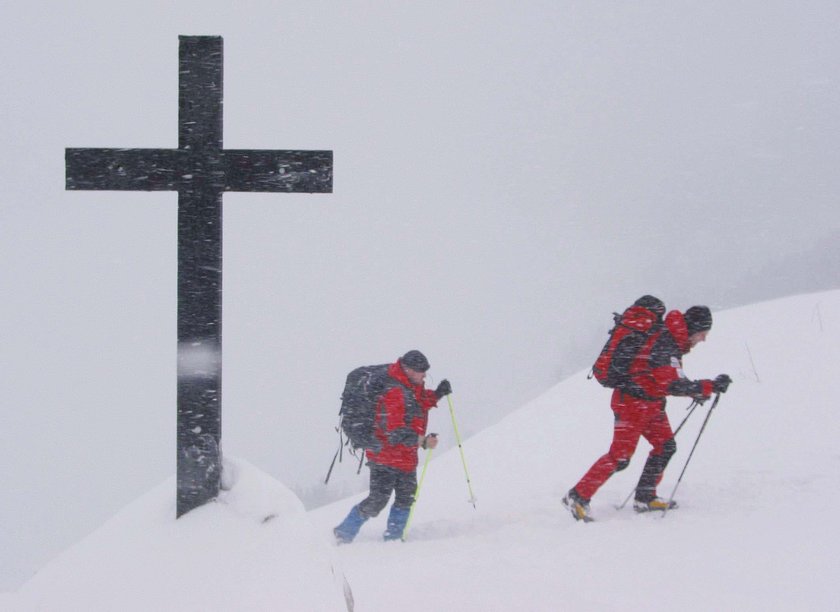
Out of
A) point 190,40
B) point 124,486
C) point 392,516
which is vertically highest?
point 190,40

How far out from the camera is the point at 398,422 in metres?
5.79

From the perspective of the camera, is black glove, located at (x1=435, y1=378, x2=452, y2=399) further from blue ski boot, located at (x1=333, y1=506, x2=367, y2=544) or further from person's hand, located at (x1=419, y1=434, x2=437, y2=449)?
blue ski boot, located at (x1=333, y1=506, x2=367, y2=544)

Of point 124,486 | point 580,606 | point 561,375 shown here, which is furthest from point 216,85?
point 124,486

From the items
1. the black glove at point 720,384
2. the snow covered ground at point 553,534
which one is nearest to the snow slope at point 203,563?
the snow covered ground at point 553,534

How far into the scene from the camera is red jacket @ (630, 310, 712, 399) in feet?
18.9

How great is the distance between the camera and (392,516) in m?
6.02

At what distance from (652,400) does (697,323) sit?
74cm

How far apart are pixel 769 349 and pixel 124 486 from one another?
174360 mm

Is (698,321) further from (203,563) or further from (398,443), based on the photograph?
(203,563)

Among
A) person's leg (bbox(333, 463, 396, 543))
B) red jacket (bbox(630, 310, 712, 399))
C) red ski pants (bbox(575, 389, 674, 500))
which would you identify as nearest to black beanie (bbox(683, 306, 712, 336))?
red jacket (bbox(630, 310, 712, 399))

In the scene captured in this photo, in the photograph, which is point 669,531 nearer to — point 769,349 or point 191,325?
point 191,325

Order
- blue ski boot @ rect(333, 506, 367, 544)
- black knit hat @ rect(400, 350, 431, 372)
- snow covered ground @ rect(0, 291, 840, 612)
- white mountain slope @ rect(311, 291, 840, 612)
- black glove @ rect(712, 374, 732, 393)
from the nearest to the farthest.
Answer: snow covered ground @ rect(0, 291, 840, 612) → white mountain slope @ rect(311, 291, 840, 612) → black glove @ rect(712, 374, 732, 393) → black knit hat @ rect(400, 350, 431, 372) → blue ski boot @ rect(333, 506, 367, 544)

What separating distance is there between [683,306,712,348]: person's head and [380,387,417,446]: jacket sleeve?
243 centimetres

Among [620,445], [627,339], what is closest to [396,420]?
[620,445]
